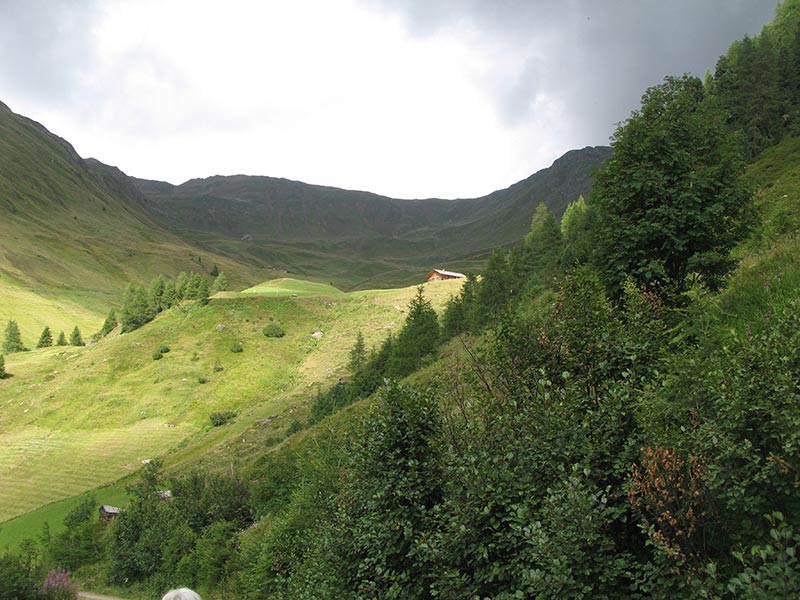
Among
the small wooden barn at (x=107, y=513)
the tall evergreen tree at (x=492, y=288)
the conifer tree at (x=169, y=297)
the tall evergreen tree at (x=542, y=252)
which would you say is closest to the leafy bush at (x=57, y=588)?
the small wooden barn at (x=107, y=513)

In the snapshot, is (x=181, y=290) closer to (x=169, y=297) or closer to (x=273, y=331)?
(x=169, y=297)

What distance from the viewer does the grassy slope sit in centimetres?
6275

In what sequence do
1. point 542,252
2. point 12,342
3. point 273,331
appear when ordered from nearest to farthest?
point 542,252, point 273,331, point 12,342

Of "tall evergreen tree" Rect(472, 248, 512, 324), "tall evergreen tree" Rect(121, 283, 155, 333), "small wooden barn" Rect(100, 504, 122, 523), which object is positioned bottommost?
"small wooden barn" Rect(100, 504, 122, 523)

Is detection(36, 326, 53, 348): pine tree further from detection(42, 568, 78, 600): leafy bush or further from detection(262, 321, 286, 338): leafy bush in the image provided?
detection(42, 568, 78, 600): leafy bush

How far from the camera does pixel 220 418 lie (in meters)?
71.4

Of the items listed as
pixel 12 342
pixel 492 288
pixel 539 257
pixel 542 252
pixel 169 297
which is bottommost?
pixel 492 288

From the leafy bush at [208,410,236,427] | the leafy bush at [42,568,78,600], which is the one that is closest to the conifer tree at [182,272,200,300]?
the leafy bush at [208,410,236,427]

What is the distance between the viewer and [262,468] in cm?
4653

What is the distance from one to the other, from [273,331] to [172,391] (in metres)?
22.0

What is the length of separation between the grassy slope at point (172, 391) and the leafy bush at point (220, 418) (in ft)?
4.71

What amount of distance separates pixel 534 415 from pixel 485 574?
2959 mm

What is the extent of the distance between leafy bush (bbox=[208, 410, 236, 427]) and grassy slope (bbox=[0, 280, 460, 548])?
1436 millimetres

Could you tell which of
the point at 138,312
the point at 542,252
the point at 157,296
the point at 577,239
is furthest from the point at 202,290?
the point at 577,239
